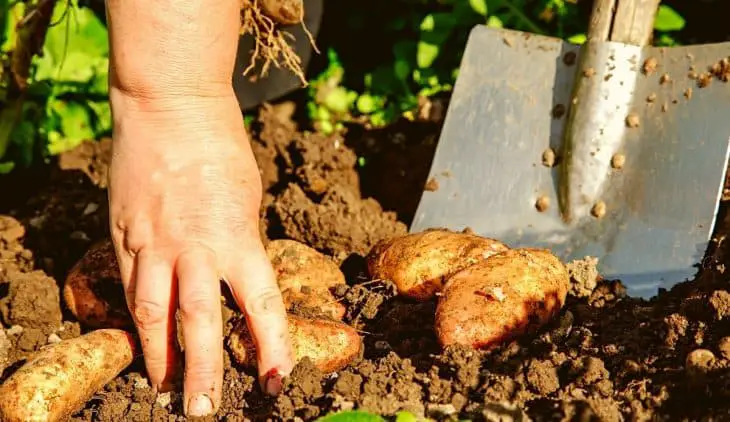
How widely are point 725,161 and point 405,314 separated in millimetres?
1029

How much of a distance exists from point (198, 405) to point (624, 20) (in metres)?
1.73

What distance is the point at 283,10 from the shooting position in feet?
8.85

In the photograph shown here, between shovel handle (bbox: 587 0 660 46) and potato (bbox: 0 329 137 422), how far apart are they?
1684 millimetres

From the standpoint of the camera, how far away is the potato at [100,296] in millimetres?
2232

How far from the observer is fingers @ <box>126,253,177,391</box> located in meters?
1.83

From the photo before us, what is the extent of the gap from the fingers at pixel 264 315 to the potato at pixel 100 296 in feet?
1.68

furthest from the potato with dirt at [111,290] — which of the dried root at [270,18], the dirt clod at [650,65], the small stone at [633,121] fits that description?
the dirt clod at [650,65]

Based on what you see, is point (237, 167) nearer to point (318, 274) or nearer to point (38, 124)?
point (318, 274)

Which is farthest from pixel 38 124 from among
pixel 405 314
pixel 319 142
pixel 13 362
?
pixel 405 314

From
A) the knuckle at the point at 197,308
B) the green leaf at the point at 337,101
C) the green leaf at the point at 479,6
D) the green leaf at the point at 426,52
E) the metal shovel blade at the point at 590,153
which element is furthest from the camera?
the green leaf at the point at 337,101

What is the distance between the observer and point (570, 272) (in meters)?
2.29

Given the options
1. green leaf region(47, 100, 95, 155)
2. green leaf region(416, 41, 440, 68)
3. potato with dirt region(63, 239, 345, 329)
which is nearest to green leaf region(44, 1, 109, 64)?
green leaf region(47, 100, 95, 155)

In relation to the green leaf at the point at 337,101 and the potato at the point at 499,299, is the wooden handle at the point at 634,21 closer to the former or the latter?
the potato at the point at 499,299

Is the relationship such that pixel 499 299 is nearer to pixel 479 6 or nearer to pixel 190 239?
pixel 190 239
